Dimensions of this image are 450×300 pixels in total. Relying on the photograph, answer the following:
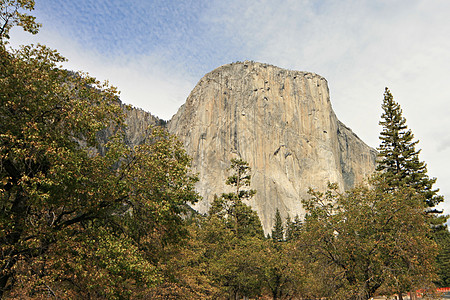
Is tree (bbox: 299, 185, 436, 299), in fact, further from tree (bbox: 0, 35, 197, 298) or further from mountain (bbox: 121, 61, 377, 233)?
mountain (bbox: 121, 61, 377, 233)

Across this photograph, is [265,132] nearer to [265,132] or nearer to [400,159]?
[265,132]

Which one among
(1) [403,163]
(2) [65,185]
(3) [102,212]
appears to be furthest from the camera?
(1) [403,163]

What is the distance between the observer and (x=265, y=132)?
133250 millimetres

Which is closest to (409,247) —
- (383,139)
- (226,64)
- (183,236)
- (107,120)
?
(183,236)

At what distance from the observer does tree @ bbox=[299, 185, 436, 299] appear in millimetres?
15031

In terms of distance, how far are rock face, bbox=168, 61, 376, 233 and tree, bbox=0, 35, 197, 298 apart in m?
109

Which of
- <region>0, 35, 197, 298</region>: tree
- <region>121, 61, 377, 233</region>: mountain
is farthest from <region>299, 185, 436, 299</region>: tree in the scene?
<region>121, 61, 377, 233</region>: mountain

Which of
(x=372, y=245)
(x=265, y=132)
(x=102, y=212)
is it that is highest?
(x=265, y=132)

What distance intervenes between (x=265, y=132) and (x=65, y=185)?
125 meters

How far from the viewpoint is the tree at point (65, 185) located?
30.8 ft

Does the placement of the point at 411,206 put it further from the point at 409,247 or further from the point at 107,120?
the point at 107,120

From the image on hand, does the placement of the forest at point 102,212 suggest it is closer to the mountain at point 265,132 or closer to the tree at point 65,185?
the tree at point 65,185

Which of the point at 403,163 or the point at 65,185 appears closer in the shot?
the point at 65,185

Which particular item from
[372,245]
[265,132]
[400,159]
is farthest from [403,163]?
[265,132]
